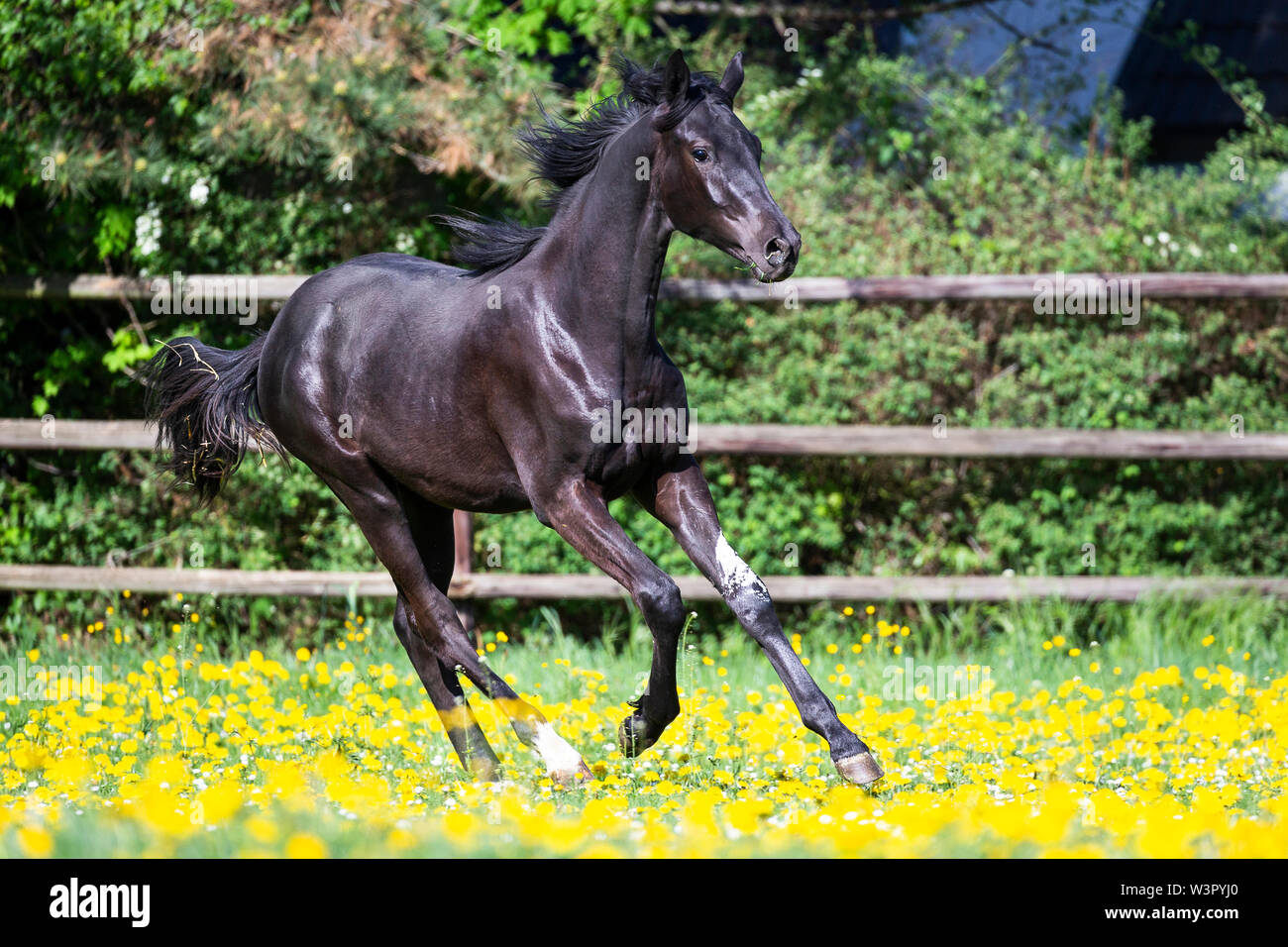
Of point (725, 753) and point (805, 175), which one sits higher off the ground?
point (805, 175)

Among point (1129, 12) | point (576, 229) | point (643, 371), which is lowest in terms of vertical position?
point (643, 371)

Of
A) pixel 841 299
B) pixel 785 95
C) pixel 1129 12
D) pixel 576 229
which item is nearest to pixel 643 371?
pixel 576 229

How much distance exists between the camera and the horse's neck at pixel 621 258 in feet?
11.5

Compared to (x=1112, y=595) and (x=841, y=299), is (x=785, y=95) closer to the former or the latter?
(x=841, y=299)

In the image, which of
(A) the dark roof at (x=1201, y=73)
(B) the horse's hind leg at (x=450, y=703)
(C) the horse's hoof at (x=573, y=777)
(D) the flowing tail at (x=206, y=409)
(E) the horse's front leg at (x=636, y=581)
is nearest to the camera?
(E) the horse's front leg at (x=636, y=581)

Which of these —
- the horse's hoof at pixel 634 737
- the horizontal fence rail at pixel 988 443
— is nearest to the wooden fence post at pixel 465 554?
the horizontal fence rail at pixel 988 443

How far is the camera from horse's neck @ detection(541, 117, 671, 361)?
3.50m

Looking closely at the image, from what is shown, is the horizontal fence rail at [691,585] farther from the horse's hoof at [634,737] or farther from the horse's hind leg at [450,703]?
the horse's hoof at [634,737]

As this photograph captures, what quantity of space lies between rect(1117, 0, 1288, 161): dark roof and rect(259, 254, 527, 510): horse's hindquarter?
6.53m

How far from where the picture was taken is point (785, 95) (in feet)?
24.0

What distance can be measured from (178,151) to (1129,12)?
6636 millimetres
